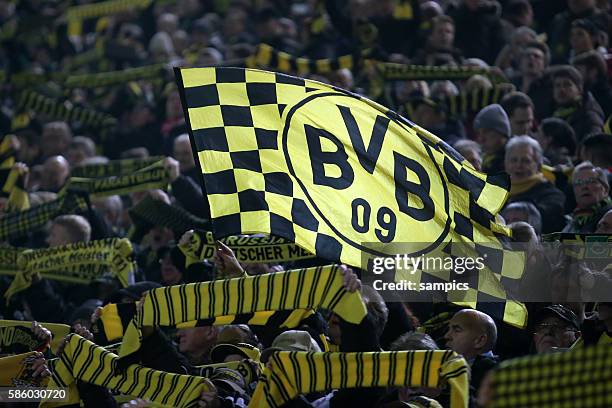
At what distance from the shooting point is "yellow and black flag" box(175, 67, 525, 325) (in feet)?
25.9

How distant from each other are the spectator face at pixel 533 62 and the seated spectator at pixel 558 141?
141 cm

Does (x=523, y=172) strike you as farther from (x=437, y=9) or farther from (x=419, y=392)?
(x=437, y=9)

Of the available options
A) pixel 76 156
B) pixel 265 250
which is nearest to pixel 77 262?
pixel 265 250

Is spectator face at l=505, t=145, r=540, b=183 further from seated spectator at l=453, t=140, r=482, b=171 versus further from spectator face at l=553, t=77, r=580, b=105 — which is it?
spectator face at l=553, t=77, r=580, b=105

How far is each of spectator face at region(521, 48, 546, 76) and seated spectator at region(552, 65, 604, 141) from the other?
2.32 feet

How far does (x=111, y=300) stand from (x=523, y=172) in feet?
10.6

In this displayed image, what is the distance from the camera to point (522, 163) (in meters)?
10.6

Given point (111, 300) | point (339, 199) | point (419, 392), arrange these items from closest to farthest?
point (419, 392) < point (339, 199) < point (111, 300)

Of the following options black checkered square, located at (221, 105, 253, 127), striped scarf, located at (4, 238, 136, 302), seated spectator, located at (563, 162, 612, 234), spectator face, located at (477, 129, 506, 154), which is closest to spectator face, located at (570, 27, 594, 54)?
spectator face, located at (477, 129, 506, 154)

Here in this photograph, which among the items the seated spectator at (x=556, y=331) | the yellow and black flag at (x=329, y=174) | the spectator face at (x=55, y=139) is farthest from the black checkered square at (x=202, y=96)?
the spectator face at (x=55, y=139)

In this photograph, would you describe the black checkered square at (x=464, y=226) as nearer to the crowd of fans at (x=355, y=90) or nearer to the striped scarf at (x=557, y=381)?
the crowd of fans at (x=355, y=90)

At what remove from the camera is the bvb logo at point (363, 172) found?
796 cm

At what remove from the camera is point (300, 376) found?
Result: 21.4ft

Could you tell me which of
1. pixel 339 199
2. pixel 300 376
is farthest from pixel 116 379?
pixel 339 199
